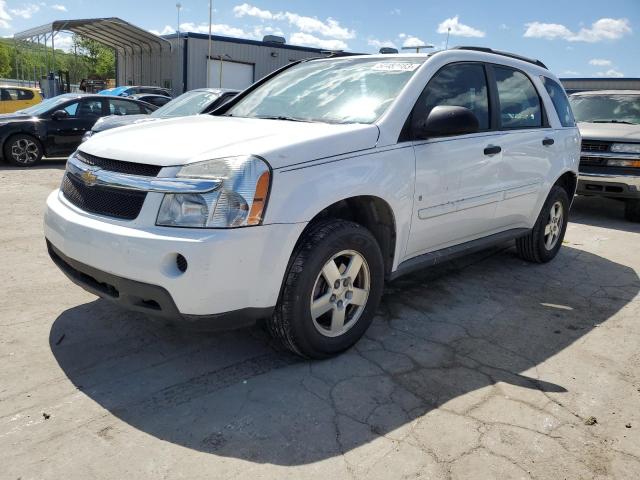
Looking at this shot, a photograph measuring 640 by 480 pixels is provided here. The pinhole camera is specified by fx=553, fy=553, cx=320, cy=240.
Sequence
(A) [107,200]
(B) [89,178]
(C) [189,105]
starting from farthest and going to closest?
(C) [189,105] → (B) [89,178] → (A) [107,200]

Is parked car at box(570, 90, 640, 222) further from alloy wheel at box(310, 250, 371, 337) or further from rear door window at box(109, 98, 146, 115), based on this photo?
rear door window at box(109, 98, 146, 115)

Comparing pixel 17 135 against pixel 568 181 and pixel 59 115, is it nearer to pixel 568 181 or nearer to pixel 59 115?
pixel 59 115

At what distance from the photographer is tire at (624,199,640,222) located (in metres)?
7.68

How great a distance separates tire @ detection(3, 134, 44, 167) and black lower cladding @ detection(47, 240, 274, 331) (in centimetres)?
881

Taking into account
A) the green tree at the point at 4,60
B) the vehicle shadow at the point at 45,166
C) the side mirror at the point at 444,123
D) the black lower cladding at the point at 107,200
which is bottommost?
the vehicle shadow at the point at 45,166

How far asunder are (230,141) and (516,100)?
277 cm

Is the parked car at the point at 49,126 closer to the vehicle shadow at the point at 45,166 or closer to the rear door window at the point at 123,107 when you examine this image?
the rear door window at the point at 123,107

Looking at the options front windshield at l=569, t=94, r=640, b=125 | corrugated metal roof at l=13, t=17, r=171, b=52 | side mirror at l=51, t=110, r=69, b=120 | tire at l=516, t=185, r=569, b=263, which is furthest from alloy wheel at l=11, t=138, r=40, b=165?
corrugated metal roof at l=13, t=17, r=171, b=52

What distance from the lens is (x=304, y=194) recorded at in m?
2.76

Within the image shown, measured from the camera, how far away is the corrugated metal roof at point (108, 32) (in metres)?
23.7

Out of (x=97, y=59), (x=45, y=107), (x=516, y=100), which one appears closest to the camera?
(x=516, y=100)

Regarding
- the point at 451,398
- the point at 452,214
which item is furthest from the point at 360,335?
the point at 452,214

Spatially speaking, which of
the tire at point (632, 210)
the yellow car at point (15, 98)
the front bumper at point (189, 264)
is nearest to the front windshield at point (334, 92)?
the front bumper at point (189, 264)

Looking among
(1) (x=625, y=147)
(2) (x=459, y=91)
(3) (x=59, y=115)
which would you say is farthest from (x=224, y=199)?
(3) (x=59, y=115)
